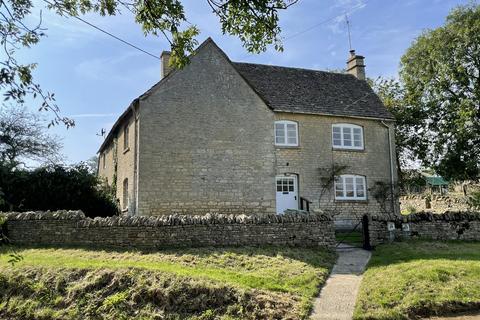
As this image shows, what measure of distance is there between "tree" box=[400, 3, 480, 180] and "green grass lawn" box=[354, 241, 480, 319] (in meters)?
17.0

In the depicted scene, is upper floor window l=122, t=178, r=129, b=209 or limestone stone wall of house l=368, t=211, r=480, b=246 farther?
upper floor window l=122, t=178, r=129, b=209

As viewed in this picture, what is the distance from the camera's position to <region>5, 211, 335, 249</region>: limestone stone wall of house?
518 inches

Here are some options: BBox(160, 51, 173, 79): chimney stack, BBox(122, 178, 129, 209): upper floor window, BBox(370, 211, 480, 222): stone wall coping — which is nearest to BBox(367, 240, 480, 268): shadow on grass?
BBox(370, 211, 480, 222): stone wall coping

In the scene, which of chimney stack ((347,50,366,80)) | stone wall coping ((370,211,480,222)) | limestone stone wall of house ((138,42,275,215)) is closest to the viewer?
stone wall coping ((370,211,480,222))

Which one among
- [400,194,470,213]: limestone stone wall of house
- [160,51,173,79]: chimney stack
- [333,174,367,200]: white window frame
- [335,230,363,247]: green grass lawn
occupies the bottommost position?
[335,230,363,247]: green grass lawn

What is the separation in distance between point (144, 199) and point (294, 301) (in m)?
9.70

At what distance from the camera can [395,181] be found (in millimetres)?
23234

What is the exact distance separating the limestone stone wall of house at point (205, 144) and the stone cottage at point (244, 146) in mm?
44

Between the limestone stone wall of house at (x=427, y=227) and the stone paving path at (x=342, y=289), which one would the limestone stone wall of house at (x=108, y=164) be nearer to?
the limestone stone wall of house at (x=427, y=227)

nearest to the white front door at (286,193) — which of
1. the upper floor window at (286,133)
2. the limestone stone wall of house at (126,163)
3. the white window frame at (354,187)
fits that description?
the upper floor window at (286,133)

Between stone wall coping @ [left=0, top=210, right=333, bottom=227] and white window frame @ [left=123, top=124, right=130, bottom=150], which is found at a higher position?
white window frame @ [left=123, top=124, right=130, bottom=150]

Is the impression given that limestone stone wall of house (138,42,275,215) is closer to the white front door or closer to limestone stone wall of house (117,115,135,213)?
limestone stone wall of house (117,115,135,213)

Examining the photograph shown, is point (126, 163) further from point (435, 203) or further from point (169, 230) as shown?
point (435, 203)

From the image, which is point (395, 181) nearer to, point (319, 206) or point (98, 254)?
point (319, 206)
